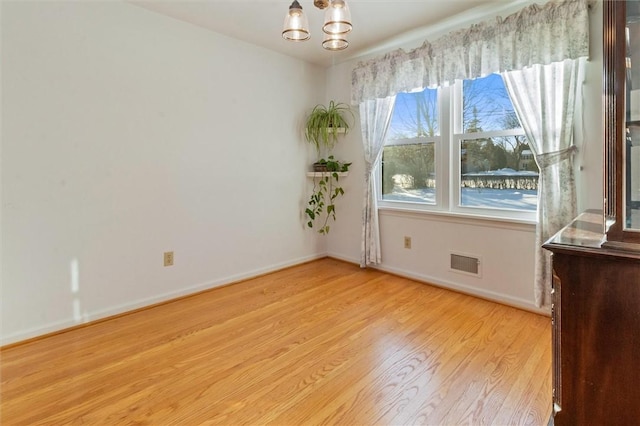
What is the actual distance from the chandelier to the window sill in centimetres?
178

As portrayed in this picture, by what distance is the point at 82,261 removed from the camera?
238cm

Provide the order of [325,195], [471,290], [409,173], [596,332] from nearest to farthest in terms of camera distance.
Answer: [596,332] → [471,290] → [409,173] → [325,195]

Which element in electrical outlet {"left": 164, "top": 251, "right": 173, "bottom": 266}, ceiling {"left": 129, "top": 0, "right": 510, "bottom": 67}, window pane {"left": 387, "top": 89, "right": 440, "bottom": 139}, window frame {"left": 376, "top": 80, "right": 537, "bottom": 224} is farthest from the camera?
window pane {"left": 387, "top": 89, "right": 440, "bottom": 139}

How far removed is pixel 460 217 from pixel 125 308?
287 centimetres

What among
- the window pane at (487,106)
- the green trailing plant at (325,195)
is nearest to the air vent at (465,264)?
the window pane at (487,106)

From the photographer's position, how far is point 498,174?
2.76m

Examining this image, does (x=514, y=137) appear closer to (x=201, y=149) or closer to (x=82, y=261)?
(x=201, y=149)

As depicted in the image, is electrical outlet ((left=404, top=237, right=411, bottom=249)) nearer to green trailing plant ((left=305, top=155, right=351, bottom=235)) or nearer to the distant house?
green trailing plant ((left=305, top=155, right=351, bottom=235))

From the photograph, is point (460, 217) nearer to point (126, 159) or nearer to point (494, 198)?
point (494, 198)

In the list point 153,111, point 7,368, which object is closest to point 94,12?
point 153,111

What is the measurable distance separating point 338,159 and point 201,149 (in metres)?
1.61

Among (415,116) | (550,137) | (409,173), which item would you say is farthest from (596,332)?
(415,116)

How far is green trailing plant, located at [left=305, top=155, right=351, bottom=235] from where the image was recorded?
12.5 ft

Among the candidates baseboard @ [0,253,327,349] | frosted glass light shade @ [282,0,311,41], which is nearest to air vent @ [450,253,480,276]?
baseboard @ [0,253,327,349]
